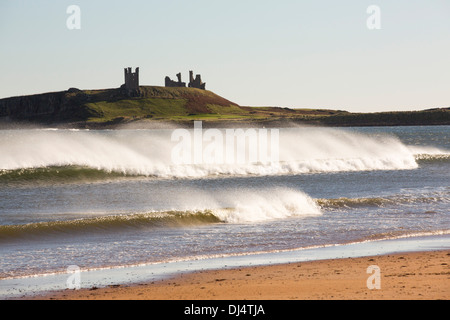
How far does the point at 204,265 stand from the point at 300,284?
278 centimetres

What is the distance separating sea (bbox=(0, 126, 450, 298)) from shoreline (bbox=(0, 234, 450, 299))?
0.31 m

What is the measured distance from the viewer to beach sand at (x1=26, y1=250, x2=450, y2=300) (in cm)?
1012

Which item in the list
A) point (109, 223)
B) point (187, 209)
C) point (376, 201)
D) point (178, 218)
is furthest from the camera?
point (376, 201)

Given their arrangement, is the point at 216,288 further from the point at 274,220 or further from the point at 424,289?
the point at 274,220

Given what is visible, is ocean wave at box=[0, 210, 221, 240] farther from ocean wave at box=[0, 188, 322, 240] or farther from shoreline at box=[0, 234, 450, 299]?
shoreline at box=[0, 234, 450, 299]

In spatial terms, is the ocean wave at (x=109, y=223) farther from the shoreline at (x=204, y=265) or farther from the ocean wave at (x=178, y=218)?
the shoreline at (x=204, y=265)

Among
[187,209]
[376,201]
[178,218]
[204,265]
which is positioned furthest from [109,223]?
[376,201]

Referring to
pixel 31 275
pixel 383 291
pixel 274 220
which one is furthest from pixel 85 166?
pixel 383 291

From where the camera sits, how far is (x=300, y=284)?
11.0 meters

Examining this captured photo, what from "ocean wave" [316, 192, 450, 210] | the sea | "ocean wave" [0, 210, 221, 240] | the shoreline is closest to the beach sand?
the shoreline

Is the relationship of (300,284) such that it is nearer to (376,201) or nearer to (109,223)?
(109,223)

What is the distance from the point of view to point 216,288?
10.9m

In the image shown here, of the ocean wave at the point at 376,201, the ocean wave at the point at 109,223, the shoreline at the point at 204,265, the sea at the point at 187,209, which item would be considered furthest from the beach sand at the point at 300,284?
the ocean wave at the point at 376,201

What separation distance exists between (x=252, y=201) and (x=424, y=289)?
13.7m
